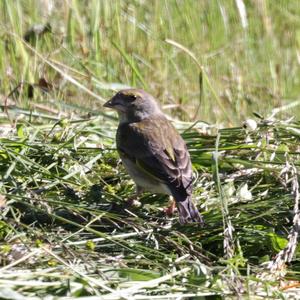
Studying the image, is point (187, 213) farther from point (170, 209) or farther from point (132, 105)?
point (132, 105)

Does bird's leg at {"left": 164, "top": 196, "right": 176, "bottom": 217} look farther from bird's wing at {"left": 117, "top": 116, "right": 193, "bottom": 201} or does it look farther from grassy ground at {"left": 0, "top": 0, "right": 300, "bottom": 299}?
bird's wing at {"left": 117, "top": 116, "right": 193, "bottom": 201}

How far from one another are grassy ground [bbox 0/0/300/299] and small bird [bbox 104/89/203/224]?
0.16m

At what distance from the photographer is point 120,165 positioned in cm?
650

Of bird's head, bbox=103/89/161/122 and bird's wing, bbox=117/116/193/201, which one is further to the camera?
bird's head, bbox=103/89/161/122

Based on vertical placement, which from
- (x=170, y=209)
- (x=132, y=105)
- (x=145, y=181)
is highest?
(x=132, y=105)

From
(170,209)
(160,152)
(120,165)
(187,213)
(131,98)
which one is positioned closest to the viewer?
(187,213)

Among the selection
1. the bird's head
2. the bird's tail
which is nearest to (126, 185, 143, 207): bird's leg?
the bird's tail

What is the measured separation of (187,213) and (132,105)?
5.85 ft

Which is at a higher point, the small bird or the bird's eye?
the bird's eye

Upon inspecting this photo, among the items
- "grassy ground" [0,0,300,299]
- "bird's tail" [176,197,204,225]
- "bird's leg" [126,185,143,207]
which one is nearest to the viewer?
"grassy ground" [0,0,300,299]

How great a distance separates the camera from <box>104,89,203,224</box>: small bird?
5.64 meters

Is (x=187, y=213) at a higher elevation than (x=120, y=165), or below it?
higher

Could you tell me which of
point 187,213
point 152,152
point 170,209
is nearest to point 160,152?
point 152,152

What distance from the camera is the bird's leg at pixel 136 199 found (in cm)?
577
